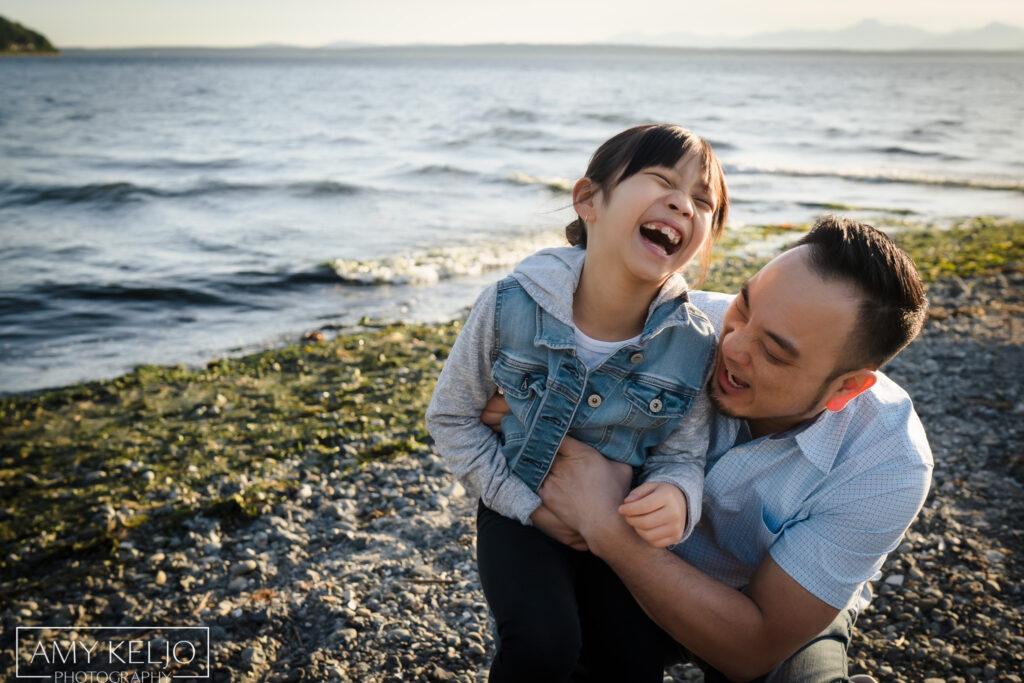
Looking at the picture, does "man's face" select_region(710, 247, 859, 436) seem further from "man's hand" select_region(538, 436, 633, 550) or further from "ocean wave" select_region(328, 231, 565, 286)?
"ocean wave" select_region(328, 231, 565, 286)

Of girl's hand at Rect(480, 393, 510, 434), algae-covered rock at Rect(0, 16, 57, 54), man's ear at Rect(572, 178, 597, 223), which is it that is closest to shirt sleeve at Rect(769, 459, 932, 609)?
girl's hand at Rect(480, 393, 510, 434)

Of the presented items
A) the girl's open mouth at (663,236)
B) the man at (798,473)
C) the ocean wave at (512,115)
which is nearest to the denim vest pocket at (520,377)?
the man at (798,473)

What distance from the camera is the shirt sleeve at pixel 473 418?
3.13m

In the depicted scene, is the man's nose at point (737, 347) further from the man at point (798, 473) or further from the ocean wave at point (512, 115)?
the ocean wave at point (512, 115)

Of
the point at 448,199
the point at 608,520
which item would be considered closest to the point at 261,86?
the point at 448,199

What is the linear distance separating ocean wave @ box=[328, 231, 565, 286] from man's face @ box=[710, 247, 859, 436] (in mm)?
10592

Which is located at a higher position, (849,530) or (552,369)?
(552,369)

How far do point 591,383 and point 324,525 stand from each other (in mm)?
3145

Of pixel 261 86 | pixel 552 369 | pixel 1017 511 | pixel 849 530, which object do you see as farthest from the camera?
pixel 261 86

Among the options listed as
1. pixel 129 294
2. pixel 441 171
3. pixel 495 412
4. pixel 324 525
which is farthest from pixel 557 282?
pixel 441 171

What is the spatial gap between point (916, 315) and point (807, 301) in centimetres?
45

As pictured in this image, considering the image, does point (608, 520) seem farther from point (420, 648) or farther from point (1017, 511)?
point (1017, 511)

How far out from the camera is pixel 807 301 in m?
2.69

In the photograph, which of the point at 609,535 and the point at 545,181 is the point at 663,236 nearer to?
the point at 609,535
